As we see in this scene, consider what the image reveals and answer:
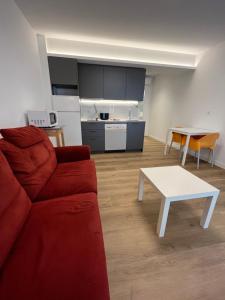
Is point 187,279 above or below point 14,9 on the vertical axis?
below

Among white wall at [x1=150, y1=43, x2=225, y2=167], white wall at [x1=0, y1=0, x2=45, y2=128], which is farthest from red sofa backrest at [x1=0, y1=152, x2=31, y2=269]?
white wall at [x1=150, y1=43, x2=225, y2=167]

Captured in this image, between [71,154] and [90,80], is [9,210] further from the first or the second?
[90,80]

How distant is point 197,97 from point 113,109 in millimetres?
2202

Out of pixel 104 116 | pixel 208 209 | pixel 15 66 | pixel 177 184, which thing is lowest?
pixel 208 209

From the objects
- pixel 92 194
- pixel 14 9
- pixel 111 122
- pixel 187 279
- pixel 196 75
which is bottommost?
pixel 187 279

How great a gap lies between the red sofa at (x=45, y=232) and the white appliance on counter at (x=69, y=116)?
6.52 feet

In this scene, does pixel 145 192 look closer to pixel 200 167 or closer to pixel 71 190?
pixel 71 190

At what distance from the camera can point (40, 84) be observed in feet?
9.95

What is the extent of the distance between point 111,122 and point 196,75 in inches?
96.6

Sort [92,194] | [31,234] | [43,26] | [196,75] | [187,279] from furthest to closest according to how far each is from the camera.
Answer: [196,75], [43,26], [92,194], [187,279], [31,234]

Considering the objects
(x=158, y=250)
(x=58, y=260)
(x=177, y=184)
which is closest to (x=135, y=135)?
(x=177, y=184)

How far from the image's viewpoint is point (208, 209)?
4.61ft

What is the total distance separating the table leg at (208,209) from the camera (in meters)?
1.35

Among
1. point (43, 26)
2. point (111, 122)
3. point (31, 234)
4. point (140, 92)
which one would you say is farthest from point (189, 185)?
point (43, 26)
